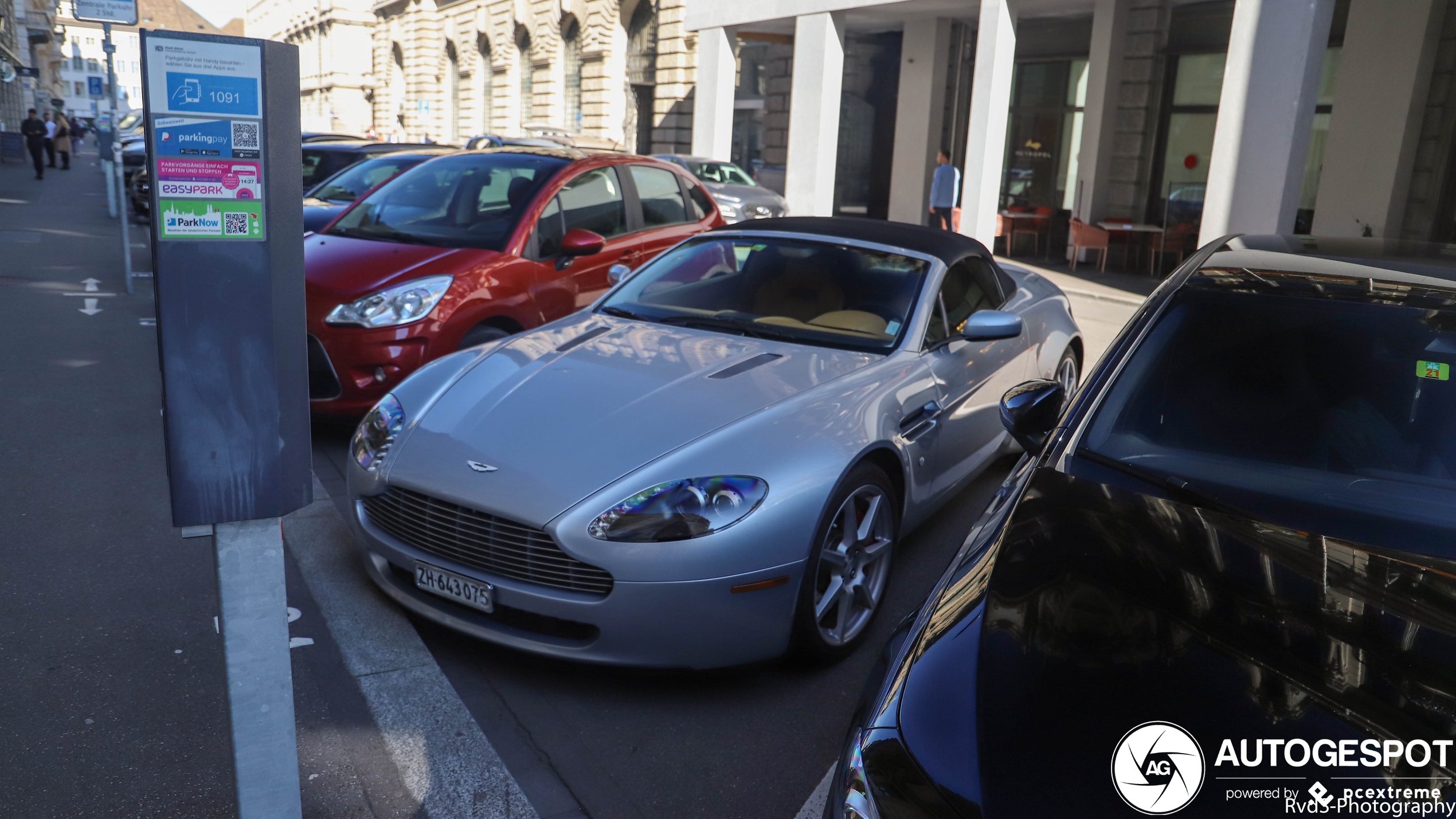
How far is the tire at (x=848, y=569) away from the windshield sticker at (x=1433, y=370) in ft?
5.20

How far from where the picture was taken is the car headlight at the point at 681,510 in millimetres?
3115

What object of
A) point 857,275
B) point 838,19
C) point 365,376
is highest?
point 838,19

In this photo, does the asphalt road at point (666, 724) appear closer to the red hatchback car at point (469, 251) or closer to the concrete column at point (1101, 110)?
the red hatchback car at point (469, 251)

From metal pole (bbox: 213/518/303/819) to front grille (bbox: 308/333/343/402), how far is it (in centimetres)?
371

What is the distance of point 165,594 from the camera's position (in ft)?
12.6

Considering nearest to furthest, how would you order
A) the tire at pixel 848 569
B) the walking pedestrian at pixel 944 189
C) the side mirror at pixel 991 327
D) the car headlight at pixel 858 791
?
the car headlight at pixel 858 791 < the tire at pixel 848 569 < the side mirror at pixel 991 327 < the walking pedestrian at pixel 944 189

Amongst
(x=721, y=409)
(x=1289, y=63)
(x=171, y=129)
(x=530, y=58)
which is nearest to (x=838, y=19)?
(x=1289, y=63)

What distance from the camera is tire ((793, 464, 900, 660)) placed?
11.0ft

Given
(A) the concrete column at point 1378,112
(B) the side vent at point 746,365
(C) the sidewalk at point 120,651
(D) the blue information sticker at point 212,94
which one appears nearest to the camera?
(D) the blue information sticker at point 212,94

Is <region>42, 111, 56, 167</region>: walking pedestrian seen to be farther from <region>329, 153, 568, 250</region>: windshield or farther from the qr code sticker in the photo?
the qr code sticker

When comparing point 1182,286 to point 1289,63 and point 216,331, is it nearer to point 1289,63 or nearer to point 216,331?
point 216,331

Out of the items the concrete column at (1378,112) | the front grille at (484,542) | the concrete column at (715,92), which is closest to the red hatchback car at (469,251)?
the front grille at (484,542)

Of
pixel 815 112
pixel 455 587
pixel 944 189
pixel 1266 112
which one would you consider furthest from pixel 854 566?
pixel 815 112

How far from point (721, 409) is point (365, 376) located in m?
2.76
